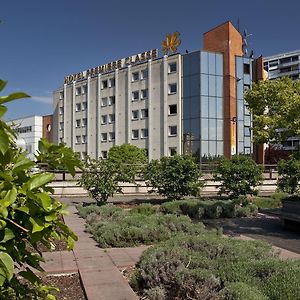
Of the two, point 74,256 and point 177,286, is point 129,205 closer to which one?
point 74,256

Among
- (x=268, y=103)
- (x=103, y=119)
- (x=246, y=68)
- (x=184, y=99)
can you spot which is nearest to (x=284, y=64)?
(x=246, y=68)

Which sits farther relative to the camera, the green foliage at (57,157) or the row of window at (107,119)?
the row of window at (107,119)

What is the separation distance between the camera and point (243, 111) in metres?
53.7

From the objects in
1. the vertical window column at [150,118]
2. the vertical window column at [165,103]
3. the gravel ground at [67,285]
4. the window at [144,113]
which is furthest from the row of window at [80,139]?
the gravel ground at [67,285]

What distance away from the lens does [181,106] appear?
53.0 meters

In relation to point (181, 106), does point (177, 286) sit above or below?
below

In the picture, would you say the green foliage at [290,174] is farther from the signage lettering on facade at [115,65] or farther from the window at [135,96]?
the window at [135,96]

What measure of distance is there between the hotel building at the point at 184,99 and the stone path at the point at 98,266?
136ft

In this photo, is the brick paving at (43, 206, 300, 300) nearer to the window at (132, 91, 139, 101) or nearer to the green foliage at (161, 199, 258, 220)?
the green foliage at (161, 199, 258, 220)

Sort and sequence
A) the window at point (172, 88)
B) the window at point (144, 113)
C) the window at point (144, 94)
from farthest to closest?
the window at point (144, 94) → the window at point (144, 113) → the window at point (172, 88)

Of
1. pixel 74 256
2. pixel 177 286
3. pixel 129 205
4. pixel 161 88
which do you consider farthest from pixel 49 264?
pixel 161 88

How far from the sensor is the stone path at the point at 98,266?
485cm

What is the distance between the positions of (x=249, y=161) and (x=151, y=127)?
37.5 meters

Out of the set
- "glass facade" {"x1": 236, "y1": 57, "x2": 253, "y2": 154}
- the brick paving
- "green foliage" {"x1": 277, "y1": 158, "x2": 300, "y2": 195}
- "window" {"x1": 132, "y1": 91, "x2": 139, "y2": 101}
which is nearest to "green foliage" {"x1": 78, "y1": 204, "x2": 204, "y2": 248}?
the brick paving
